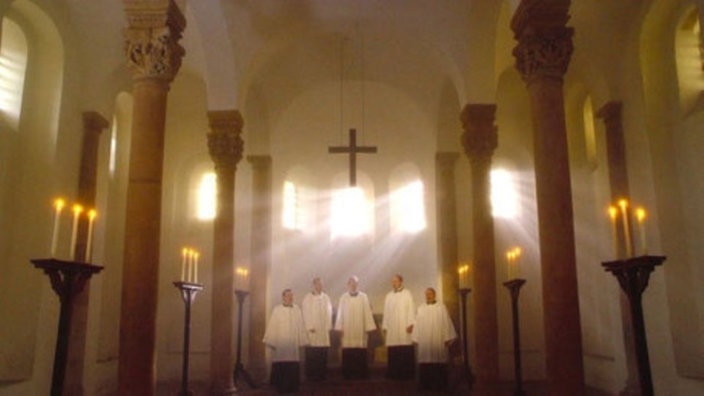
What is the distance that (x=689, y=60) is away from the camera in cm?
1080

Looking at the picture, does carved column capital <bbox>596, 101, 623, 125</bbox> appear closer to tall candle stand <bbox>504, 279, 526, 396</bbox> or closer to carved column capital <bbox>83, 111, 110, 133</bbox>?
tall candle stand <bbox>504, 279, 526, 396</bbox>

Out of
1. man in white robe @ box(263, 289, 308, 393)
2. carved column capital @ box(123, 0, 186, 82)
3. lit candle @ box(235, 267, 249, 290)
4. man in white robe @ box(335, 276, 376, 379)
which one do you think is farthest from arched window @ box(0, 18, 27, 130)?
man in white robe @ box(335, 276, 376, 379)

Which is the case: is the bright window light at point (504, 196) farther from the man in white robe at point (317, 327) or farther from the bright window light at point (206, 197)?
the bright window light at point (206, 197)

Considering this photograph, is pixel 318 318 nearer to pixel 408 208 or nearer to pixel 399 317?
pixel 399 317

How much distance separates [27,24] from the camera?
11266mm

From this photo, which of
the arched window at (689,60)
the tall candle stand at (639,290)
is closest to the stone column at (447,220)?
the arched window at (689,60)

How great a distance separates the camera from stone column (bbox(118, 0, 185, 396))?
25.5 ft

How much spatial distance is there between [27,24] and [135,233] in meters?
5.49

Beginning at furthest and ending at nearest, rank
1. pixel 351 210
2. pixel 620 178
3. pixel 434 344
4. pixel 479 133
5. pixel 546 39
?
pixel 351 210 < pixel 434 344 < pixel 479 133 < pixel 620 178 < pixel 546 39

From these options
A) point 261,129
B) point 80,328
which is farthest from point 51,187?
point 261,129

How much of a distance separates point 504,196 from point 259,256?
6.79 metres

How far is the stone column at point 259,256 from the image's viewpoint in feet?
55.5

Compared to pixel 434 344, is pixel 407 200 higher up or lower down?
higher up

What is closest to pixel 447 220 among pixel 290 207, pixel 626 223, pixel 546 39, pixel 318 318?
pixel 318 318
